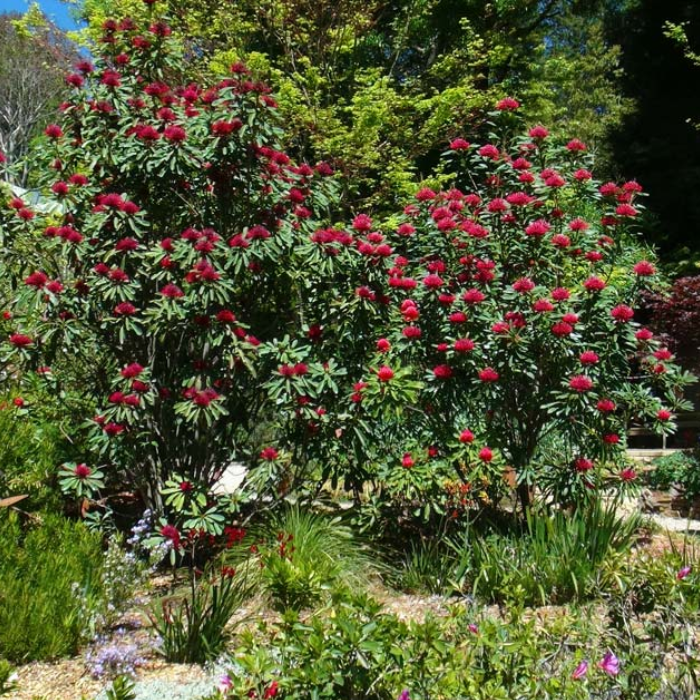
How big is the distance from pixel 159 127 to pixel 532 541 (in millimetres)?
3323

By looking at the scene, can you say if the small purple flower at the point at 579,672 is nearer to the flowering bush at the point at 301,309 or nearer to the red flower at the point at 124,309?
the flowering bush at the point at 301,309

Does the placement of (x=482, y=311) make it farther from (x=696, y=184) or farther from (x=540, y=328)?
(x=696, y=184)

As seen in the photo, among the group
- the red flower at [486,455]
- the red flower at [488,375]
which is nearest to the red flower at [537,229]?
the red flower at [488,375]

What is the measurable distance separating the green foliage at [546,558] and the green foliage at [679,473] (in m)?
2.58

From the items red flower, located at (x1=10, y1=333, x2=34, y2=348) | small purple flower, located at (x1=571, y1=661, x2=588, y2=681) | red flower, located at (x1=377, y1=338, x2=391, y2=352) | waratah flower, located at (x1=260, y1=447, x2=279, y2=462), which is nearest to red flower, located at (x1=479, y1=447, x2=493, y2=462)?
red flower, located at (x1=377, y1=338, x2=391, y2=352)

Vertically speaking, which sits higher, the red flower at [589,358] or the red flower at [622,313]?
the red flower at [622,313]

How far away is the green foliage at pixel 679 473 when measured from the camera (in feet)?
21.8

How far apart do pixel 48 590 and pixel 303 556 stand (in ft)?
4.45

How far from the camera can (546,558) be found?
160 inches

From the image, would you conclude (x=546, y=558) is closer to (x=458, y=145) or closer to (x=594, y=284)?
(x=594, y=284)

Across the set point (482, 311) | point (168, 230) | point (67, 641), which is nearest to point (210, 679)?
point (67, 641)

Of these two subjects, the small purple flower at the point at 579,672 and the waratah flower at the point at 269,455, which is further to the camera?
the waratah flower at the point at 269,455

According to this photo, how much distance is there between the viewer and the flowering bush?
4453mm

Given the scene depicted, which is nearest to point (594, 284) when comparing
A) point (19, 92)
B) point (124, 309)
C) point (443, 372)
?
point (443, 372)
